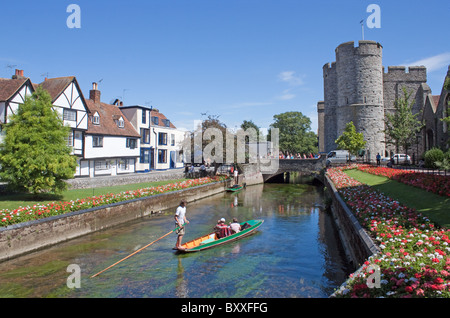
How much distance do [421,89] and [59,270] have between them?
62704mm

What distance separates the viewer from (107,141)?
3962 cm

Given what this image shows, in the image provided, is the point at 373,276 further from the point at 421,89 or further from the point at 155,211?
the point at 421,89

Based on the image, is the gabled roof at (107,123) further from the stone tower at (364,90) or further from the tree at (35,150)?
the stone tower at (364,90)

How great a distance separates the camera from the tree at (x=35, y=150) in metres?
18.8

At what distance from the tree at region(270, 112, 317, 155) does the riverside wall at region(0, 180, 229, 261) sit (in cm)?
7021

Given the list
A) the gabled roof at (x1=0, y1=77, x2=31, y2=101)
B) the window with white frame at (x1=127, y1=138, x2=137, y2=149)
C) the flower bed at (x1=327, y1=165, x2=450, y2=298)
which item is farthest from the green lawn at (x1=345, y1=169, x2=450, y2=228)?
the window with white frame at (x1=127, y1=138, x2=137, y2=149)

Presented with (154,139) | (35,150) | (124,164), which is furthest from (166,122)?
(35,150)

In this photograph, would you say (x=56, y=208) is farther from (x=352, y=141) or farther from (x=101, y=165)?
(x=352, y=141)

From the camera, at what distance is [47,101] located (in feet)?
67.5

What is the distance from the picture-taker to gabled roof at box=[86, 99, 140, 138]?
38.2 m

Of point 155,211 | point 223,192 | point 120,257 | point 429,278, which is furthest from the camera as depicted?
point 223,192
